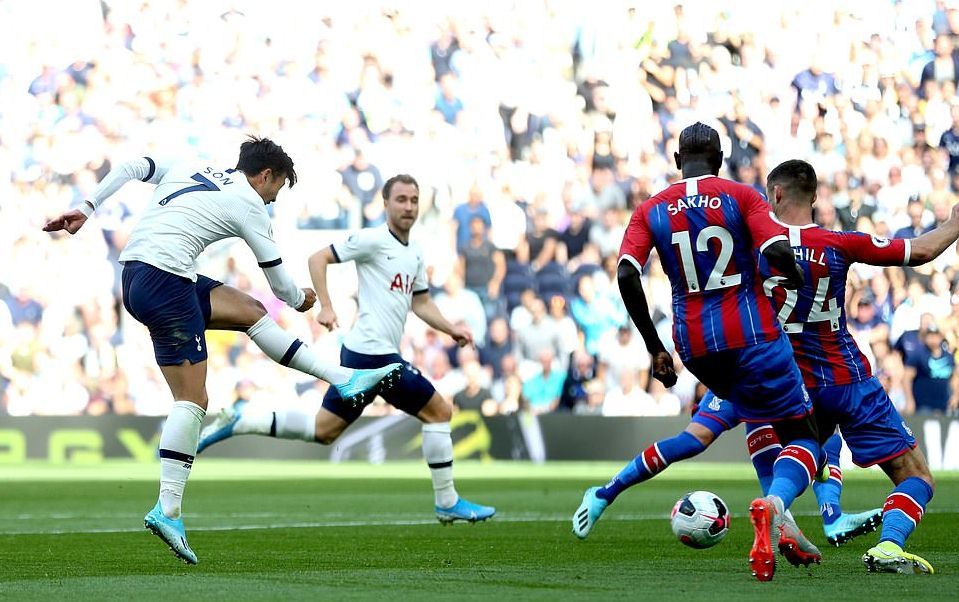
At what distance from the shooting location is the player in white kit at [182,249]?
7.69 meters

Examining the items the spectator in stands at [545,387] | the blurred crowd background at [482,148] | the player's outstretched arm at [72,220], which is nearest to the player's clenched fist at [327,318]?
the player's outstretched arm at [72,220]

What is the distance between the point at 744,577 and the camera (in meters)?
6.59

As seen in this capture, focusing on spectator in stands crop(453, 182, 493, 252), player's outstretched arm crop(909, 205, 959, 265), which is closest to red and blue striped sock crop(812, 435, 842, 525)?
player's outstretched arm crop(909, 205, 959, 265)

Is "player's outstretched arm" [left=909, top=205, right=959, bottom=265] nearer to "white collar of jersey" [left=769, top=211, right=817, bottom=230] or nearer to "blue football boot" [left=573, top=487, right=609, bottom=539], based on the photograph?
"white collar of jersey" [left=769, top=211, right=817, bottom=230]

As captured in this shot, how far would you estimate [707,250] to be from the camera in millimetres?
7141

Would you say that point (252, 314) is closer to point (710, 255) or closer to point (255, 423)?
point (255, 423)

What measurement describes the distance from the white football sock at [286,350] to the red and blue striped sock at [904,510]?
2.98m

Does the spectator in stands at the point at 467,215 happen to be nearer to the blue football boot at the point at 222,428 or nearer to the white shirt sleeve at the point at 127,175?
the blue football boot at the point at 222,428

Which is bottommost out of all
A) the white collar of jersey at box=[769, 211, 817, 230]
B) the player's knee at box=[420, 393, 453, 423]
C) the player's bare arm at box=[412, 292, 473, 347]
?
the player's knee at box=[420, 393, 453, 423]

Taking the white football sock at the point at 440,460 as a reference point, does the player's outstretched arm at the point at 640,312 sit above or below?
above

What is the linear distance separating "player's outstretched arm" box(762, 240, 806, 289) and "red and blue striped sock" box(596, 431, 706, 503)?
2181mm

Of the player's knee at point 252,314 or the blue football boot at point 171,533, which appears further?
the player's knee at point 252,314

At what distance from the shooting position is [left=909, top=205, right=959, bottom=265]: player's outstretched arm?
6.82 metres

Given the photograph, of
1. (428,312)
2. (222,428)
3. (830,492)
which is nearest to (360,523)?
(222,428)
